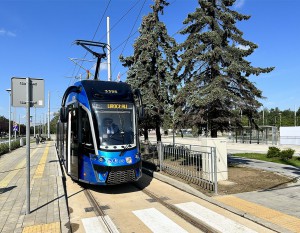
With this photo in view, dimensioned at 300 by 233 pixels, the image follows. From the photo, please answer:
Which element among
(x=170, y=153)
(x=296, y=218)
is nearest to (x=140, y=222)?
(x=296, y=218)

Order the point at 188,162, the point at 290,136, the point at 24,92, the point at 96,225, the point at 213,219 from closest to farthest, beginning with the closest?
1. the point at 96,225
2. the point at 213,219
3. the point at 24,92
4. the point at 188,162
5. the point at 290,136

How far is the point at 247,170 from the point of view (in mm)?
12992

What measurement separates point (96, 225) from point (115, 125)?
3669 millimetres

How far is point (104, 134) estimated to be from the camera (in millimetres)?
9359

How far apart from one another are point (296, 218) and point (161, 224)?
2955 millimetres

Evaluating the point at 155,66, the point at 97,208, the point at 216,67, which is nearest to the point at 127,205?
the point at 97,208

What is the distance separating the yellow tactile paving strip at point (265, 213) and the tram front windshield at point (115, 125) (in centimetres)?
329

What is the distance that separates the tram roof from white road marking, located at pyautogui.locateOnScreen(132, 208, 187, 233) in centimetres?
395

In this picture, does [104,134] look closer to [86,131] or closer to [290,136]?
[86,131]

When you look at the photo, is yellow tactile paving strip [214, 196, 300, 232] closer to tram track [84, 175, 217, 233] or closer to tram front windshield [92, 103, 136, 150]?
tram track [84, 175, 217, 233]

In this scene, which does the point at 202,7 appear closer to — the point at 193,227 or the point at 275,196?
the point at 275,196

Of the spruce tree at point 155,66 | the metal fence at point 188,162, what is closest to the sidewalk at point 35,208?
the metal fence at point 188,162

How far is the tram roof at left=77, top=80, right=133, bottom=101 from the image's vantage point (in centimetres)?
984

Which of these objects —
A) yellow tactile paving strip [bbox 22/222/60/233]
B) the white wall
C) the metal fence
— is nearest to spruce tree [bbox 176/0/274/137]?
the metal fence
